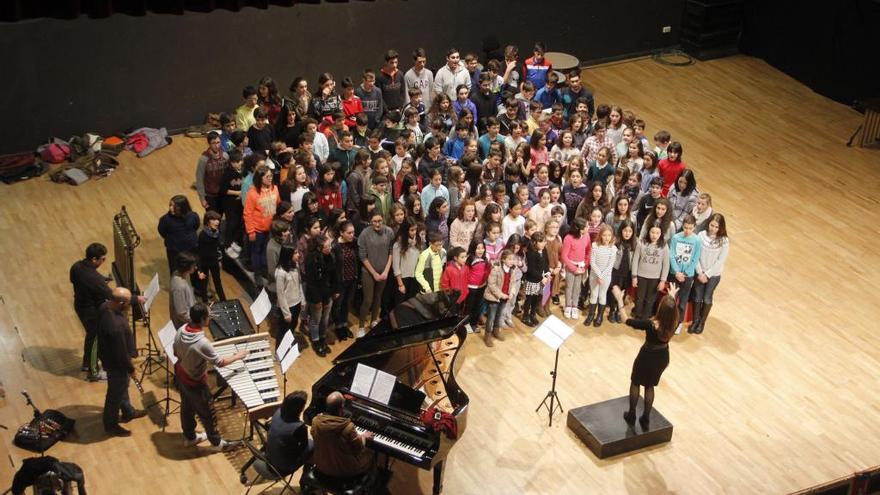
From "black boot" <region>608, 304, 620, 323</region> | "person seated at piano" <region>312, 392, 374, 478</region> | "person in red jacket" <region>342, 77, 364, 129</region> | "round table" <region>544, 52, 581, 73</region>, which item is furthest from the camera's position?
"round table" <region>544, 52, 581, 73</region>

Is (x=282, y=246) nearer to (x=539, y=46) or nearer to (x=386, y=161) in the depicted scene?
(x=386, y=161)

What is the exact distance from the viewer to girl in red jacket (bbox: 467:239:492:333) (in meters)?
9.60

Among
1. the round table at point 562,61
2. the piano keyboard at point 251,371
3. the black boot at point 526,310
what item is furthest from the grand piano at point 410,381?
the round table at point 562,61

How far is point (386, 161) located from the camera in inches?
399

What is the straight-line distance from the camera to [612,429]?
873 cm

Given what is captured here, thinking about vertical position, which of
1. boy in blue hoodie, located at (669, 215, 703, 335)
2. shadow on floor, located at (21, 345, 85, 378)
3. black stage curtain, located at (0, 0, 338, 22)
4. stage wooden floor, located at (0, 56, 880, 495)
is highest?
black stage curtain, located at (0, 0, 338, 22)

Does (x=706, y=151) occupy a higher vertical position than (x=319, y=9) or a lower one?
lower

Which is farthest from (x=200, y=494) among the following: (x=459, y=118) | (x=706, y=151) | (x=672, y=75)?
(x=672, y=75)

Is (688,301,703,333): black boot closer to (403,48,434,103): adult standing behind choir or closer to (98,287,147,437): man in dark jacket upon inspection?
(403,48,434,103): adult standing behind choir

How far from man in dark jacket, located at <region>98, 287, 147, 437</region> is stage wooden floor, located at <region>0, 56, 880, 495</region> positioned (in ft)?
0.62

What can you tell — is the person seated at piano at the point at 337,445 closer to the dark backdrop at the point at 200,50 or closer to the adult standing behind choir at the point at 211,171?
the adult standing behind choir at the point at 211,171

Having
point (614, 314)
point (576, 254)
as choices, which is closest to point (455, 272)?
point (576, 254)

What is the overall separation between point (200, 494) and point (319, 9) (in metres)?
7.77

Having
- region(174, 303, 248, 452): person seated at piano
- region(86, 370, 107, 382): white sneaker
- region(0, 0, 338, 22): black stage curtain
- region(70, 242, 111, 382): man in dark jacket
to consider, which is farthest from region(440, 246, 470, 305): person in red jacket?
region(0, 0, 338, 22): black stage curtain
